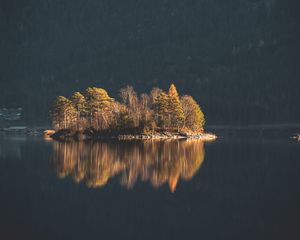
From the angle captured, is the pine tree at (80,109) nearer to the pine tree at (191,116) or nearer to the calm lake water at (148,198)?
the pine tree at (191,116)

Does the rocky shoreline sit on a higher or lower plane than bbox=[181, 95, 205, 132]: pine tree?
lower

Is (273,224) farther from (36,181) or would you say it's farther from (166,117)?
(166,117)

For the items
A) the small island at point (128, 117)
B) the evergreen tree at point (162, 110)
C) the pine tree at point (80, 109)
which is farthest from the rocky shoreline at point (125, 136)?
the evergreen tree at point (162, 110)

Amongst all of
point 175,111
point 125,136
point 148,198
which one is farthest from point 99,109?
point 148,198

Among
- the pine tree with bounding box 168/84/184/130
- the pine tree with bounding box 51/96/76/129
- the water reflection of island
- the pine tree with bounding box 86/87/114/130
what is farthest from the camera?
the pine tree with bounding box 51/96/76/129

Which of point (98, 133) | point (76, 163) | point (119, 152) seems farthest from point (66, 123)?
point (76, 163)

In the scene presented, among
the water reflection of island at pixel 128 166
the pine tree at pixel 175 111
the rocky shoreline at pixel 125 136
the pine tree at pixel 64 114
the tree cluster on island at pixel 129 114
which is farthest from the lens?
the pine tree at pixel 64 114

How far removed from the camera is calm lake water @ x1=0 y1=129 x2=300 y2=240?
31969 mm

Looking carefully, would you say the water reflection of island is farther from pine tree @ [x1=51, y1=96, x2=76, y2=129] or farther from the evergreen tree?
pine tree @ [x1=51, y1=96, x2=76, y2=129]

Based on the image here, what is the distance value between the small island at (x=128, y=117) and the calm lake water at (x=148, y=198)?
53.3m

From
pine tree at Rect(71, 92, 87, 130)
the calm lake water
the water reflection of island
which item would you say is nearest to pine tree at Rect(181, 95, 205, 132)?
pine tree at Rect(71, 92, 87, 130)

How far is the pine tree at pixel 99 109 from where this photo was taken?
122812mm

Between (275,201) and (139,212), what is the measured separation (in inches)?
448

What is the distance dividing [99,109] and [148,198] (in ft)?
279
